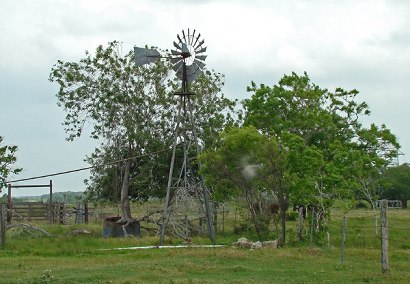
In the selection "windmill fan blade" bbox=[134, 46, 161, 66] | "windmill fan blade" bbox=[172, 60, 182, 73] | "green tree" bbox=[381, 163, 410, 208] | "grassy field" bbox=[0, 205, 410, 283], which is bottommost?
"grassy field" bbox=[0, 205, 410, 283]

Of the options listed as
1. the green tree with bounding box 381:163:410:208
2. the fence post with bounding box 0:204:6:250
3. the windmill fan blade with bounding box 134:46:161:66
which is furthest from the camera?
the green tree with bounding box 381:163:410:208

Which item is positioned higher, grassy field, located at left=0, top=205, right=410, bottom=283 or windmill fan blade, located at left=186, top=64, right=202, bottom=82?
windmill fan blade, located at left=186, top=64, right=202, bottom=82

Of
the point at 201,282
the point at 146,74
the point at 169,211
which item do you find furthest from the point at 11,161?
the point at 201,282

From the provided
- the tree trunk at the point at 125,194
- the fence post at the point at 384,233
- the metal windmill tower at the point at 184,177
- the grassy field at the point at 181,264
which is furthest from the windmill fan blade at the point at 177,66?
the fence post at the point at 384,233

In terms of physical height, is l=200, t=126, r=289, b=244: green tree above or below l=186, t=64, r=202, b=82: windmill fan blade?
below

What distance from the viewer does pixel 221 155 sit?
24516mm

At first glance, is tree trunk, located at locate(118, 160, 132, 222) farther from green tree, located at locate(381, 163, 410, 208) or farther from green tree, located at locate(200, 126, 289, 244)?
green tree, located at locate(381, 163, 410, 208)

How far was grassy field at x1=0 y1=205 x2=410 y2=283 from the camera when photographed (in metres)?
14.7

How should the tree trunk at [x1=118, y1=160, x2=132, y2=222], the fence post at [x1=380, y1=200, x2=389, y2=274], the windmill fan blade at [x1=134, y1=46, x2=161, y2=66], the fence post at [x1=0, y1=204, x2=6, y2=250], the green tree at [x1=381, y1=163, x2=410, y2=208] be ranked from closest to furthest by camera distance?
the fence post at [x1=380, y1=200, x2=389, y2=274] → the fence post at [x1=0, y1=204, x2=6, y2=250] → the windmill fan blade at [x1=134, y1=46, x2=161, y2=66] → the tree trunk at [x1=118, y1=160, x2=132, y2=222] → the green tree at [x1=381, y1=163, x2=410, y2=208]

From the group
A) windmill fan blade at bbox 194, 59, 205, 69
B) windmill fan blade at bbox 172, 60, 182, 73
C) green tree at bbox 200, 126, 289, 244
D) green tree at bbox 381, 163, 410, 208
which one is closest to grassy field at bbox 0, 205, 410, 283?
green tree at bbox 200, 126, 289, 244

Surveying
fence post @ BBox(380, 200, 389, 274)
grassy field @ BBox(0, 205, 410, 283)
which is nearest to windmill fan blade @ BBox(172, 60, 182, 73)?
grassy field @ BBox(0, 205, 410, 283)

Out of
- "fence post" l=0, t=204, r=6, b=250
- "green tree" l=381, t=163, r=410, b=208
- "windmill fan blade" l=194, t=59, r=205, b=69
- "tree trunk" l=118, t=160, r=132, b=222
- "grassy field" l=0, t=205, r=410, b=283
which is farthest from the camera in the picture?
"green tree" l=381, t=163, r=410, b=208

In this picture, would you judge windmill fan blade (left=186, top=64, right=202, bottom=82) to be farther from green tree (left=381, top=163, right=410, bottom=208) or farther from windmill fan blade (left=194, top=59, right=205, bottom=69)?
green tree (left=381, top=163, right=410, bottom=208)

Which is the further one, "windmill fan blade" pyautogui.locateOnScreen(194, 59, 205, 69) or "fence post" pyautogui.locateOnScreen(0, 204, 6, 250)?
"windmill fan blade" pyautogui.locateOnScreen(194, 59, 205, 69)
